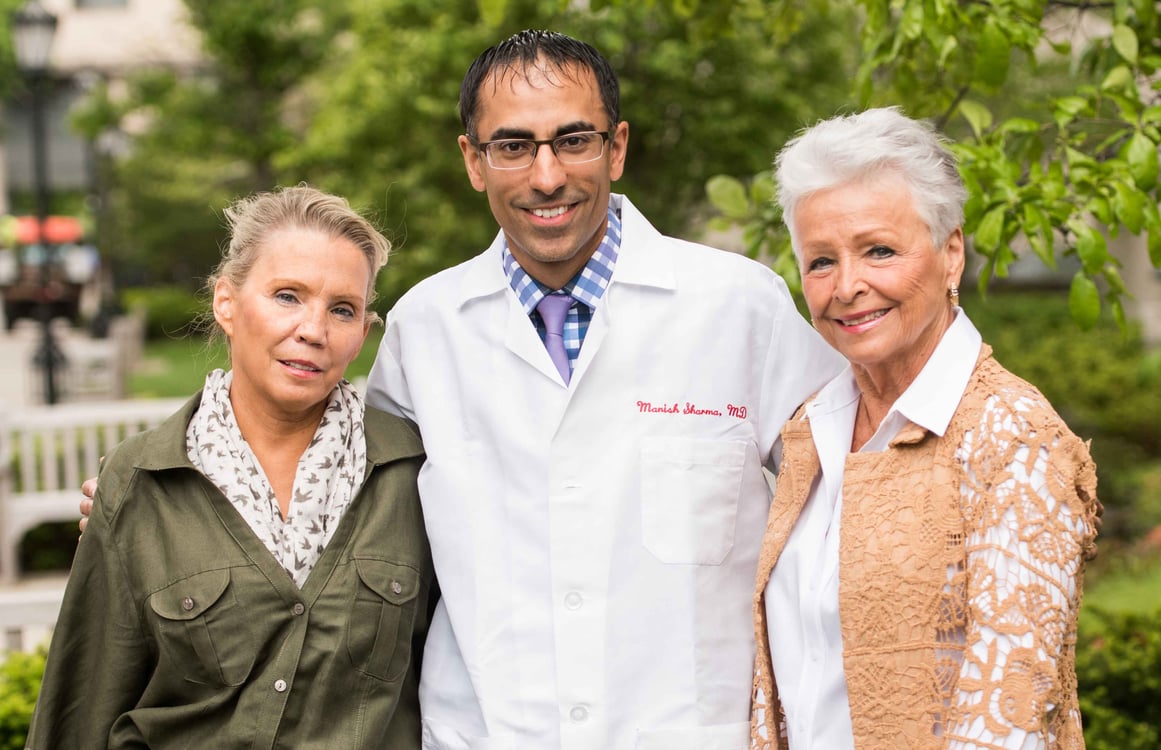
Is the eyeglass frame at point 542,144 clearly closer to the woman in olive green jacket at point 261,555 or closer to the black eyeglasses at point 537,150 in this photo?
the black eyeglasses at point 537,150

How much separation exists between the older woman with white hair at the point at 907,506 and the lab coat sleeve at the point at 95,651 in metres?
1.30

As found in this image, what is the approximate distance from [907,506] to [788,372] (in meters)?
0.64

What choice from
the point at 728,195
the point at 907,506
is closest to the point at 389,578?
the point at 907,506

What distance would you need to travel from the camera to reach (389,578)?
2660 millimetres

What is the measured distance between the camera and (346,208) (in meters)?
2.80

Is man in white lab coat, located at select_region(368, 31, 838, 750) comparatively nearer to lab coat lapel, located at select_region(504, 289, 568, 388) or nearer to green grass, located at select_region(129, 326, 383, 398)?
lab coat lapel, located at select_region(504, 289, 568, 388)

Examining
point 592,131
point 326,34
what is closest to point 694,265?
point 592,131

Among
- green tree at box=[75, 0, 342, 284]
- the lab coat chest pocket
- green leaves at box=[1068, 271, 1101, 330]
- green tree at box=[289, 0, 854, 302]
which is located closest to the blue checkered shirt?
the lab coat chest pocket

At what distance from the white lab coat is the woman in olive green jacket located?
171 millimetres

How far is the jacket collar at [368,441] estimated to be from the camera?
8.47ft

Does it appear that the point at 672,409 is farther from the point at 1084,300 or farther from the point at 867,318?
the point at 1084,300

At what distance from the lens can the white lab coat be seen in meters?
2.64

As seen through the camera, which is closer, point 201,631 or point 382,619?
point 201,631

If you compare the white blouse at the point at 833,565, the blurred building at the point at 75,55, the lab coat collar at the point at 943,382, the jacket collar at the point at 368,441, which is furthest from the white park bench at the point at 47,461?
the blurred building at the point at 75,55
